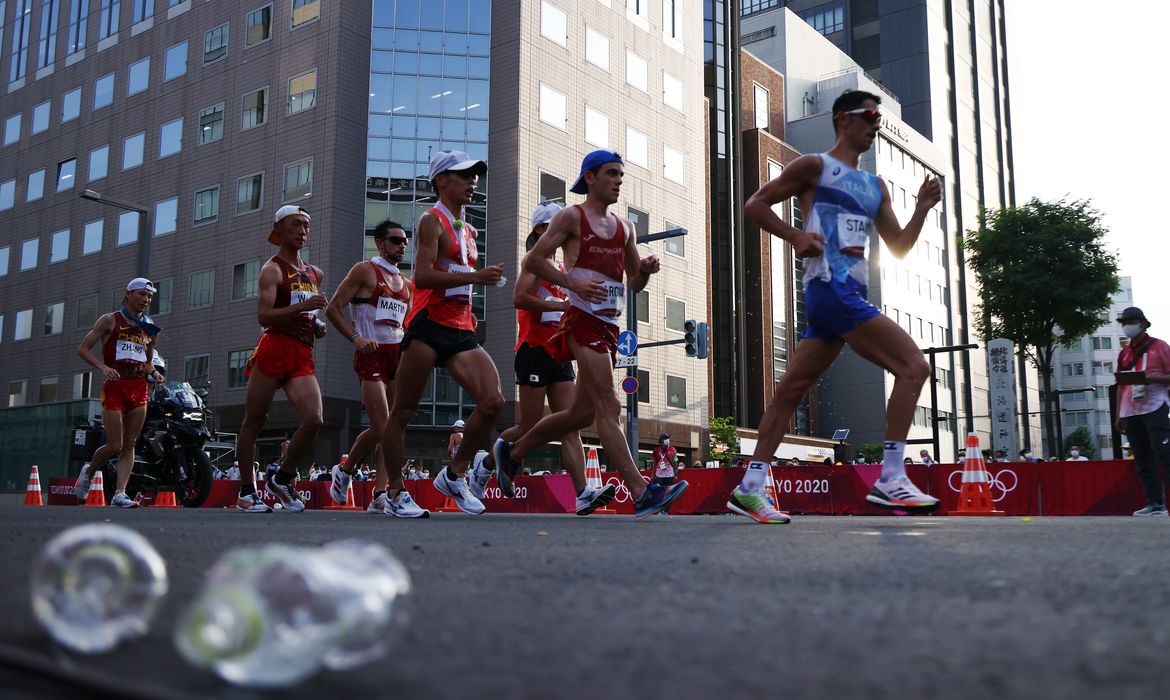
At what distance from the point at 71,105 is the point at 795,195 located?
4975 centimetres

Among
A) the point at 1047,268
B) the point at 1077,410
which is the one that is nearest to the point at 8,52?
the point at 1047,268

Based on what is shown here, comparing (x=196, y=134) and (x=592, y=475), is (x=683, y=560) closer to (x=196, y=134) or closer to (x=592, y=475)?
(x=592, y=475)

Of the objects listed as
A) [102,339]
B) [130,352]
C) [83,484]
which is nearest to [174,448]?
[130,352]

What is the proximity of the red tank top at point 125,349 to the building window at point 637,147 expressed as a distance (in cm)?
3190

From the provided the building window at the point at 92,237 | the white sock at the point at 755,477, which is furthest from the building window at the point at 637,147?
the white sock at the point at 755,477

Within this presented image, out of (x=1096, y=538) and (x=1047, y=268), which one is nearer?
(x=1096, y=538)

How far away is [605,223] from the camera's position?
23.5ft

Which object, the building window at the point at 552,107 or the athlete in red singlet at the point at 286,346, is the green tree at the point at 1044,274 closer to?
the building window at the point at 552,107

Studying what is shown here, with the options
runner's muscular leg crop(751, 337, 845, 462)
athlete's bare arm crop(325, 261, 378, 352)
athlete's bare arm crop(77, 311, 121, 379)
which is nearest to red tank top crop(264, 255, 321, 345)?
athlete's bare arm crop(325, 261, 378, 352)

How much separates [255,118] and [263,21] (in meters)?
3.74

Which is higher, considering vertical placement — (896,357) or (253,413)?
(896,357)

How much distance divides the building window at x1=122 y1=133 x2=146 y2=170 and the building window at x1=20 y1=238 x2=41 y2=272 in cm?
710

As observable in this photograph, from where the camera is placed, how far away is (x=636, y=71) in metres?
43.9

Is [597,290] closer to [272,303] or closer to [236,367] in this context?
[272,303]
